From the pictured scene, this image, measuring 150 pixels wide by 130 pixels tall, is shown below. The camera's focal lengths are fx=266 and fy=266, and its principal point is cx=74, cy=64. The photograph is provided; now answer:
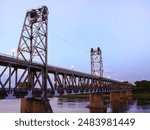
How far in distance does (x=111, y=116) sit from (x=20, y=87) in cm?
2555

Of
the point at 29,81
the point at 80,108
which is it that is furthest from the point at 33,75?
the point at 80,108

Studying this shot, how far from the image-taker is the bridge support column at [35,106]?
39688 mm

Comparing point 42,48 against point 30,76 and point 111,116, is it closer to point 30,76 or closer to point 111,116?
point 30,76

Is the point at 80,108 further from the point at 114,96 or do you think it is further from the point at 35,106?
the point at 114,96

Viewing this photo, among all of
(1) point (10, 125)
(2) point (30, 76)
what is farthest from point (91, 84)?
(1) point (10, 125)

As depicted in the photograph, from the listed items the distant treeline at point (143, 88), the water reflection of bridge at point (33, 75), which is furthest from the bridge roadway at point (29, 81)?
the distant treeline at point (143, 88)

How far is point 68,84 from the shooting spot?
54.2 m

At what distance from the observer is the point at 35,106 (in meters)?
40.2

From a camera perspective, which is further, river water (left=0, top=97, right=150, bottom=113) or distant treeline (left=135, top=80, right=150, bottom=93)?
distant treeline (left=135, top=80, right=150, bottom=93)

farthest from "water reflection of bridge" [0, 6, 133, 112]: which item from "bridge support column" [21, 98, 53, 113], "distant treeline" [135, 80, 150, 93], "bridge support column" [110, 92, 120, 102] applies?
"distant treeline" [135, 80, 150, 93]

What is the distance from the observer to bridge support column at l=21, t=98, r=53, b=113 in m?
39.7

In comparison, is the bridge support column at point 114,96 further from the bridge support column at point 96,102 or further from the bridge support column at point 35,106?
the bridge support column at point 35,106

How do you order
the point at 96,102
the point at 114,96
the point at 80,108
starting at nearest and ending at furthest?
the point at 80,108 < the point at 96,102 < the point at 114,96

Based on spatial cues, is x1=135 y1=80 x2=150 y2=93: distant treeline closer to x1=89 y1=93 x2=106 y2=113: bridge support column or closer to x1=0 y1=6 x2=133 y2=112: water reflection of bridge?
x1=89 y1=93 x2=106 y2=113: bridge support column
